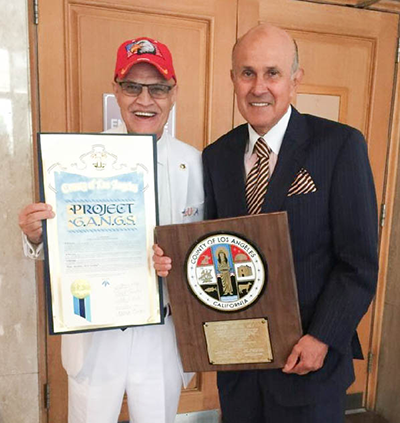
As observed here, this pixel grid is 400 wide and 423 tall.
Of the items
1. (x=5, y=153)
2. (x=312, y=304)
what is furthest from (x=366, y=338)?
(x=5, y=153)

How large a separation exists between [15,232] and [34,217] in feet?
2.19

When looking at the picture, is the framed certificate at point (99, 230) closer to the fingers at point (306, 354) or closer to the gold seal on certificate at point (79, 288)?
the gold seal on certificate at point (79, 288)

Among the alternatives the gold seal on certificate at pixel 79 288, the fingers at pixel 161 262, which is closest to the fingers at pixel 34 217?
the gold seal on certificate at pixel 79 288

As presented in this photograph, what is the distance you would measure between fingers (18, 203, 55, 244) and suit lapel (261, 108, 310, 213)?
1.82 feet

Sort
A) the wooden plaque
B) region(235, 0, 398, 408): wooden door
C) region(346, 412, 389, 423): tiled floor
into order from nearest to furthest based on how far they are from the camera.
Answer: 1. the wooden plaque
2. region(235, 0, 398, 408): wooden door
3. region(346, 412, 389, 423): tiled floor

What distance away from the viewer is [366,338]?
221 cm

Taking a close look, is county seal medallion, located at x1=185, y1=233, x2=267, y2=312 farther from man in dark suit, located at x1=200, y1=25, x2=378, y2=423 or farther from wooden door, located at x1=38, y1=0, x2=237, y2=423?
wooden door, located at x1=38, y1=0, x2=237, y2=423

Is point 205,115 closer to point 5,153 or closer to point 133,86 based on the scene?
point 133,86

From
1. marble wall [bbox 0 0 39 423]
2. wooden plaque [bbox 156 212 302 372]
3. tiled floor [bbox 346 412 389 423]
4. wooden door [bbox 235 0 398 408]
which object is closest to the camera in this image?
wooden plaque [bbox 156 212 302 372]

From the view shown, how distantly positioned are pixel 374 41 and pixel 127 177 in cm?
158

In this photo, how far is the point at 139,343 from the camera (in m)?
1.20

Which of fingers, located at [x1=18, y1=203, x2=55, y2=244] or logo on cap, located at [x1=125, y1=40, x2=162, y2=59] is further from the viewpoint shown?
logo on cap, located at [x1=125, y1=40, x2=162, y2=59]

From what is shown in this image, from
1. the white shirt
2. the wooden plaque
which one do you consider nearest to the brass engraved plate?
the wooden plaque

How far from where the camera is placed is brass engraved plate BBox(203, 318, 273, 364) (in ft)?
3.39
